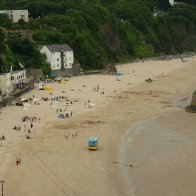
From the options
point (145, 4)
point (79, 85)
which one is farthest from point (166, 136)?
point (145, 4)

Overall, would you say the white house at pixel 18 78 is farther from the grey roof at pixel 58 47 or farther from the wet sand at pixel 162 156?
the wet sand at pixel 162 156

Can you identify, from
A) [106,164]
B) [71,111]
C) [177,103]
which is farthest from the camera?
[177,103]

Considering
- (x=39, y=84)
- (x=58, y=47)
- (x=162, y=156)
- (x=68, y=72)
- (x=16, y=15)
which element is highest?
(x=16, y=15)

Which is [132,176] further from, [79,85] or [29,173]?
[79,85]

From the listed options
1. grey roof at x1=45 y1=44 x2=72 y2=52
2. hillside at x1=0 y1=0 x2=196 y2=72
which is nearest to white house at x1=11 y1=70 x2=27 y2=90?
hillside at x1=0 y1=0 x2=196 y2=72

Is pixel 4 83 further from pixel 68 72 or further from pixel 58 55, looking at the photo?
pixel 68 72

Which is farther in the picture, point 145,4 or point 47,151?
point 145,4

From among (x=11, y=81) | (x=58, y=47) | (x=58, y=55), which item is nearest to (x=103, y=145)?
(x=11, y=81)
